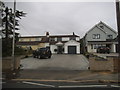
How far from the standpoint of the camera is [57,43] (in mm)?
42688

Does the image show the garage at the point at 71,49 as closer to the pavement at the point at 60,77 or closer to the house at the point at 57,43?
the house at the point at 57,43

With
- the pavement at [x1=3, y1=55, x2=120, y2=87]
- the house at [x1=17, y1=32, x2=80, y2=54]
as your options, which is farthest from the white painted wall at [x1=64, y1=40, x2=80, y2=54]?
the pavement at [x1=3, y1=55, x2=120, y2=87]

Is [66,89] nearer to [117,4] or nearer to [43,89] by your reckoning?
[43,89]

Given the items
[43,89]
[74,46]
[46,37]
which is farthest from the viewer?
[46,37]

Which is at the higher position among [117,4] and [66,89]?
[117,4]

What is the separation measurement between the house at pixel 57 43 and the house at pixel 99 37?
3.03 meters

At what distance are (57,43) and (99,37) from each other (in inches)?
444

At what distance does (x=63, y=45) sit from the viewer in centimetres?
4178

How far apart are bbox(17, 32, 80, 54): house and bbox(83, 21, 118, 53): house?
9.93 feet

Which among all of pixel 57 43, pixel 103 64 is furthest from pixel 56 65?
pixel 57 43

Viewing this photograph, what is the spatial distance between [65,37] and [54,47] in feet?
16.0

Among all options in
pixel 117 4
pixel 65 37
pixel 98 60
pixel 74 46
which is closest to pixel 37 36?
pixel 65 37

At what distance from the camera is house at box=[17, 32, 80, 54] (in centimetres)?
4034

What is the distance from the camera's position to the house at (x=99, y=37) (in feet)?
130
